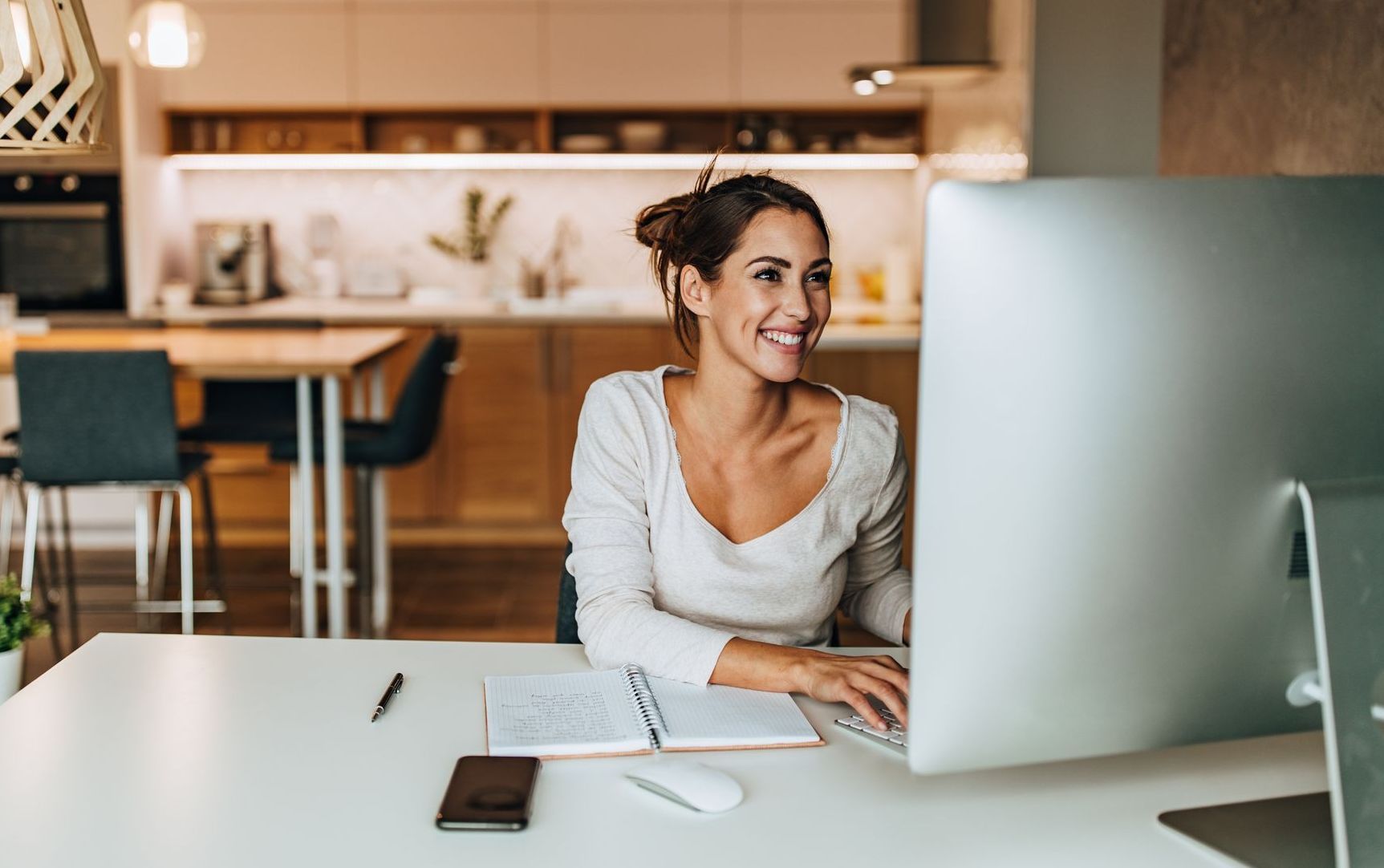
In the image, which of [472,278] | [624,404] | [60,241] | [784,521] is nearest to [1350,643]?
[784,521]

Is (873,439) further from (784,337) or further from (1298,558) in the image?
(1298,558)

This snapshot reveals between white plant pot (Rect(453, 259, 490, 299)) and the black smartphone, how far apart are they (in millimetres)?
4778

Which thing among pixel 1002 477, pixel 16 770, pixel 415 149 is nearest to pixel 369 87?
pixel 415 149

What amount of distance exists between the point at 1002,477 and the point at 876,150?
484cm

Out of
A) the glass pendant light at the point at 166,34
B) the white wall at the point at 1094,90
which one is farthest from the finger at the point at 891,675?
the glass pendant light at the point at 166,34

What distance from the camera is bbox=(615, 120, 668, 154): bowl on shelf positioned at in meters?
5.60

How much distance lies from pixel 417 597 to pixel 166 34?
1.95 metres

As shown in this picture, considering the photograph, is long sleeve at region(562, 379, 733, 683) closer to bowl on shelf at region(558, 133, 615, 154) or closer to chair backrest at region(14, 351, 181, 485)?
chair backrest at region(14, 351, 181, 485)

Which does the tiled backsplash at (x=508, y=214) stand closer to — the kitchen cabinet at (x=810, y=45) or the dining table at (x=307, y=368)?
the kitchen cabinet at (x=810, y=45)

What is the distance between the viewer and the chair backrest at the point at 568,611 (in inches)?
67.9

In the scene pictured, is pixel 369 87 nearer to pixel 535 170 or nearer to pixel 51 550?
pixel 535 170

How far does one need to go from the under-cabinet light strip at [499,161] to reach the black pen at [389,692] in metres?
4.45

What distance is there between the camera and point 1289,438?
37.3 inches

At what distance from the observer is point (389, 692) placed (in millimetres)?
1354
